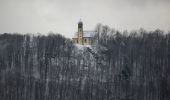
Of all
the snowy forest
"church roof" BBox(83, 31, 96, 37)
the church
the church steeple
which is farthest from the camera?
"church roof" BBox(83, 31, 96, 37)

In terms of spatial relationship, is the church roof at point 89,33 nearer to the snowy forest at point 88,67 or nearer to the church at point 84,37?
the church at point 84,37

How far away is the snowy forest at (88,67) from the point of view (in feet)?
66.9

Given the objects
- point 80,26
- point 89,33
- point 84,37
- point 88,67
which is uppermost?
point 80,26

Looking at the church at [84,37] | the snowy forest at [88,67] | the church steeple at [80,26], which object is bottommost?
the snowy forest at [88,67]

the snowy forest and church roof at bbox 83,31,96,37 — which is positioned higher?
church roof at bbox 83,31,96,37

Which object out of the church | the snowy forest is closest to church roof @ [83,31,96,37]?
the church

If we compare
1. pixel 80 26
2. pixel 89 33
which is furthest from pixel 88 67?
pixel 89 33

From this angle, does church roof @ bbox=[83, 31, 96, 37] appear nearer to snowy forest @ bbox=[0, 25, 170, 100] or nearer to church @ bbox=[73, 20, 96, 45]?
church @ bbox=[73, 20, 96, 45]

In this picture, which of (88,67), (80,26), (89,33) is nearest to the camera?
(88,67)

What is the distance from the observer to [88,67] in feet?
73.8

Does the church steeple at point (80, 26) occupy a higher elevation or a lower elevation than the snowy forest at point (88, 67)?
higher

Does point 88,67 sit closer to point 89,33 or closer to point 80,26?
point 80,26

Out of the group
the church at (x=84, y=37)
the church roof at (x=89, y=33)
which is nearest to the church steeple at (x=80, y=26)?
the church at (x=84, y=37)

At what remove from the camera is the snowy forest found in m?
20.4
